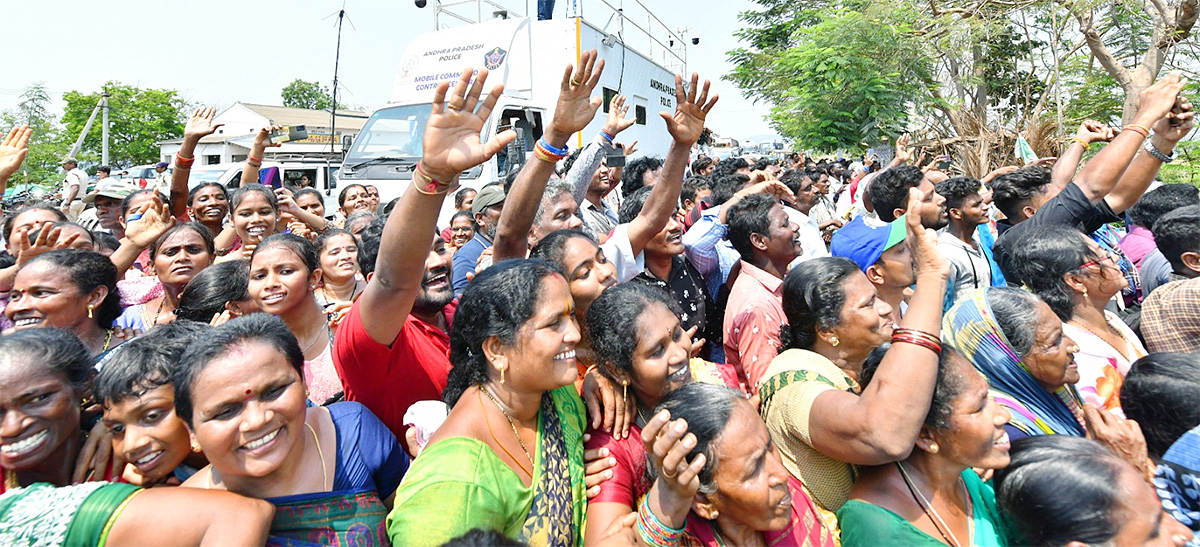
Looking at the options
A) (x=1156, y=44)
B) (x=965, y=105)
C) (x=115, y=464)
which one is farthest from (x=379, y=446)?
(x=965, y=105)

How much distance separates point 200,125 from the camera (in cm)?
459

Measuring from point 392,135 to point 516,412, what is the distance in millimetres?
7075

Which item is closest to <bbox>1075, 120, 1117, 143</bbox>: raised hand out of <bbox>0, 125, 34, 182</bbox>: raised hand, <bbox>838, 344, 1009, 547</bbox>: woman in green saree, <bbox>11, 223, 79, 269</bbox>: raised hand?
<bbox>838, 344, 1009, 547</bbox>: woman in green saree

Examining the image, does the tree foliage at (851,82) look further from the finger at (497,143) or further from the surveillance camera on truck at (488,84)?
the finger at (497,143)

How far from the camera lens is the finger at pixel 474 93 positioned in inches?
73.8

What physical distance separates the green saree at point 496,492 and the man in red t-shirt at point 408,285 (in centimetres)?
48

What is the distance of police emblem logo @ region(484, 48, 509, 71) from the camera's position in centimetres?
845

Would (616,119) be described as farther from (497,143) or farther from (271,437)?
(271,437)

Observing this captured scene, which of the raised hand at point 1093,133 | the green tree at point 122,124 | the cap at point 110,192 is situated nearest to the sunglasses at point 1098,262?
the raised hand at point 1093,133

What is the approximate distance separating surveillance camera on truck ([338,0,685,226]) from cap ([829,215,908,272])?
178 inches

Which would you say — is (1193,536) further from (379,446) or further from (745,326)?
(379,446)

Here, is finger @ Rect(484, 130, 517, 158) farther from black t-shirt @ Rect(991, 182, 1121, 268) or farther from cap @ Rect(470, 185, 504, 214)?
black t-shirt @ Rect(991, 182, 1121, 268)

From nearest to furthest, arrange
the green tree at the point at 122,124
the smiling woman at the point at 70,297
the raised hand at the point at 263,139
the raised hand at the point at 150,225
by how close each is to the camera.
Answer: the smiling woman at the point at 70,297, the raised hand at the point at 150,225, the raised hand at the point at 263,139, the green tree at the point at 122,124

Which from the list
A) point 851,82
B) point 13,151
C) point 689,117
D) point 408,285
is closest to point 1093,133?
point 689,117
